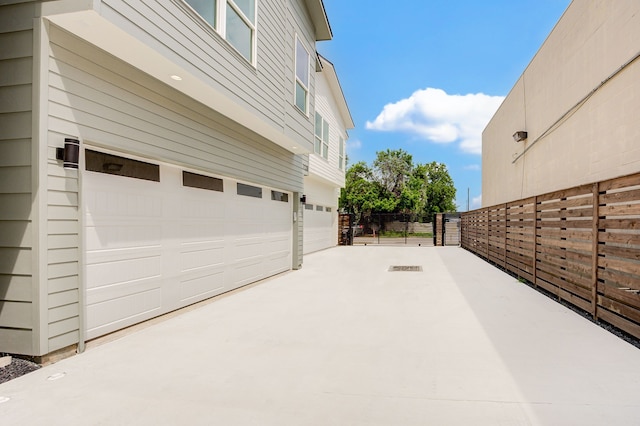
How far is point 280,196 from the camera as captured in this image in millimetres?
7750

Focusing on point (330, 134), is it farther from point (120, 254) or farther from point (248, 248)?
point (120, 254)

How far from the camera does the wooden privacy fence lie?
333 cm

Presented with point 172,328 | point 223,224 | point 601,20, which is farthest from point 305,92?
point 172,328

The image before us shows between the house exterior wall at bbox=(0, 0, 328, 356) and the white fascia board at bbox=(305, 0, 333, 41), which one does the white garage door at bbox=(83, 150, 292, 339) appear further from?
the white fascia board at bbox=(305, 0, 333, 41)

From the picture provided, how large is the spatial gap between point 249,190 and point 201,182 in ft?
4.80

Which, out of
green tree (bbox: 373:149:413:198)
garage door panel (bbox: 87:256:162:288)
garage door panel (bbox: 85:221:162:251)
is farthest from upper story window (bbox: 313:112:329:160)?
green tree (bbox: 373:149:413:198)

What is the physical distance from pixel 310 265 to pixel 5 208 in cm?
700

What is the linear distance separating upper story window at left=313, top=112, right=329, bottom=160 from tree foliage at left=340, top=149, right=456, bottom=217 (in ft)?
42.1

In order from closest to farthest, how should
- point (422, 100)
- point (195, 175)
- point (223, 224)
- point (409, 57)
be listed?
point (195, 175) < point (223, 224) < point (409, 57) < point (422, 100)

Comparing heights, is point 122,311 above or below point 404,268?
above

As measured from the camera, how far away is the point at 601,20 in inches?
198

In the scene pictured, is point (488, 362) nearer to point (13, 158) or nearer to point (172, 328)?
point (172, 328)

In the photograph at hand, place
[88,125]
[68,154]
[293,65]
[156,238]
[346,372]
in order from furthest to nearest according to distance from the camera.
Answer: [293,65] < [156,238] < [88,125] < [68,154] < [346,372]

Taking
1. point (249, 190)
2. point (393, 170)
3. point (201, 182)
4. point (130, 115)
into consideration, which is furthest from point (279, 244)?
point (393, 170)
